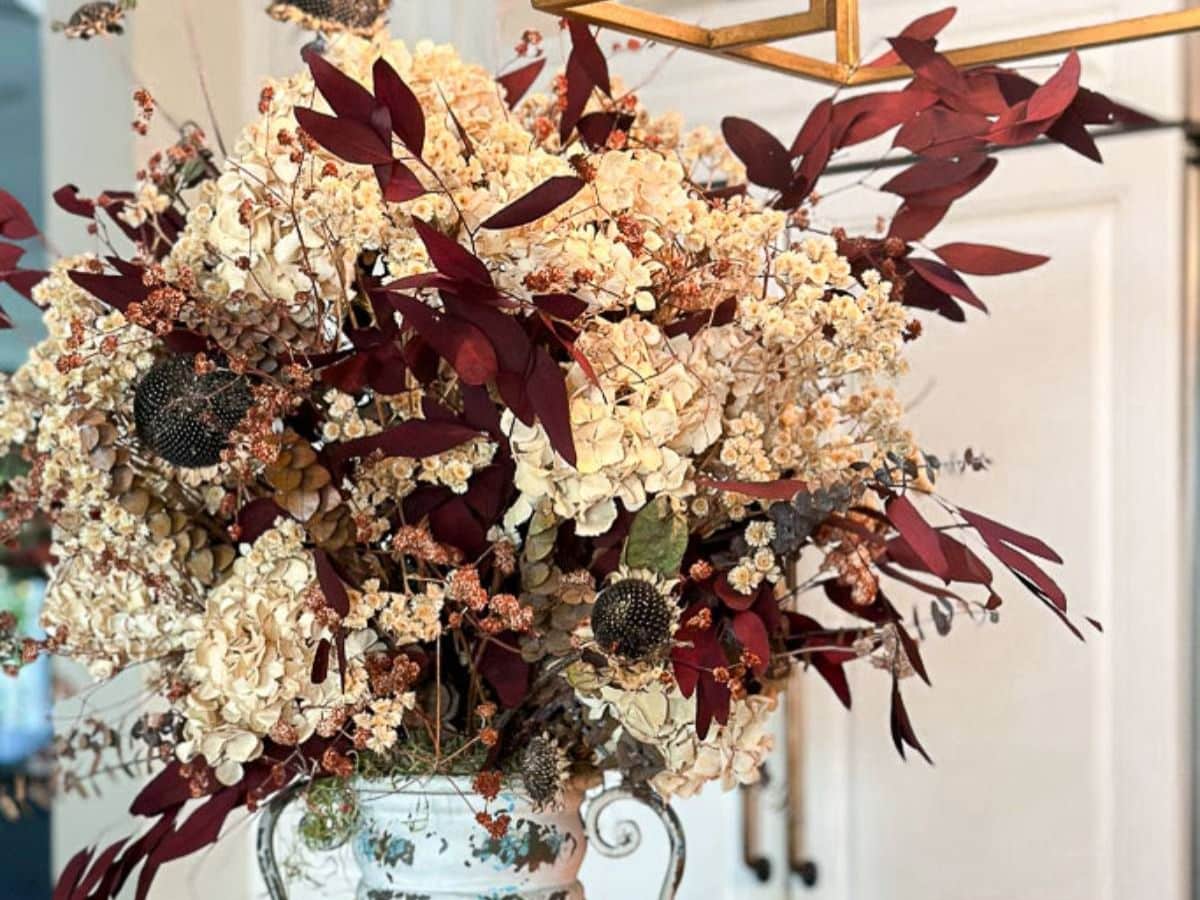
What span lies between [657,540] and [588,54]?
0.31m

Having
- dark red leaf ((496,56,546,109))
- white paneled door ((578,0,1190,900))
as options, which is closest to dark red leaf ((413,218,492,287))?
dark red leaf ((496,56,546,109))

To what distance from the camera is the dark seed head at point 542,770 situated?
88 centimetres

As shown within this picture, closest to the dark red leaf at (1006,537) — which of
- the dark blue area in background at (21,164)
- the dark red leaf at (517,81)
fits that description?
the dark red leaf at (517,81)

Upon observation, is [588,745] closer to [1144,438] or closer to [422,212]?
[422,212]

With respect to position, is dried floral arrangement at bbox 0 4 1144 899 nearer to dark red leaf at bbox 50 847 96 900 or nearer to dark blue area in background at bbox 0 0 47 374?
dark red leaf at bbox 50 847 96 900

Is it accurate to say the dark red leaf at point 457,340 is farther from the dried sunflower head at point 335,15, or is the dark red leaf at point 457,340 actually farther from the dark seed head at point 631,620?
the dried sunflower head at point 335,15

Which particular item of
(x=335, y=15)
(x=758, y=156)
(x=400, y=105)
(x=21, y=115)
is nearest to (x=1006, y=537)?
(x=758, y=156)

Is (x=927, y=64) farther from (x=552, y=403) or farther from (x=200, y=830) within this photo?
(x=200, y=830)

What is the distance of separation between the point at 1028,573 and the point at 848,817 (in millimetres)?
891

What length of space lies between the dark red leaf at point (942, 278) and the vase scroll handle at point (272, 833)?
49cm

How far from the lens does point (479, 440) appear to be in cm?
88

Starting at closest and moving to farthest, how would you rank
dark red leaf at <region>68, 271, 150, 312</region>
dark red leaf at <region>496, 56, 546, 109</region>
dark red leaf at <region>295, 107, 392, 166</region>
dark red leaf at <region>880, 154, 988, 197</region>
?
dark red leaf at <region>295, 107, 392, 166</region> → dark red leaf at <region>68, 271, 150, 312</region> → dark red leaf at <region>880, 154, 988, 197</region> → dark red leaf at <region>496, 56, 546, 109</region>

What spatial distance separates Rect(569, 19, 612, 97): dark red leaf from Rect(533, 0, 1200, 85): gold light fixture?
9 cm

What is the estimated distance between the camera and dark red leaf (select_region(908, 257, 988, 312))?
0.95m
